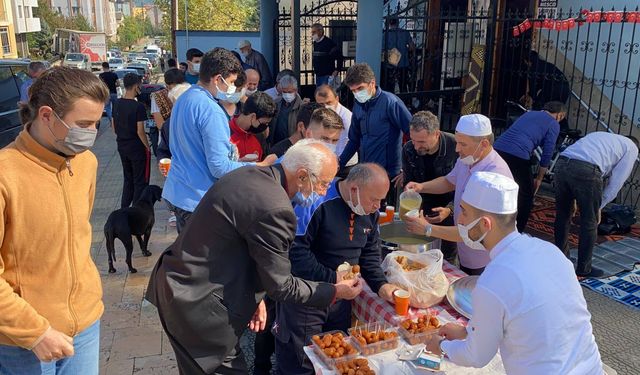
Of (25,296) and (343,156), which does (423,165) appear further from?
(25,296)

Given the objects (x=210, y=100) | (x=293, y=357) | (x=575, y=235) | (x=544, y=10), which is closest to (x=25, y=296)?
(x=293, y=357)

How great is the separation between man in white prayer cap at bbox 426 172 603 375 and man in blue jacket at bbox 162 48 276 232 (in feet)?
6.46

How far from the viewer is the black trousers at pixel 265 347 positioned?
133 inches

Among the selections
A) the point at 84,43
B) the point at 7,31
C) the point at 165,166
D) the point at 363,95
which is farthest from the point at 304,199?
the point at 84,43

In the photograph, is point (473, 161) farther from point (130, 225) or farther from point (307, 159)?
point (130, 225)

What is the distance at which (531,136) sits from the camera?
5164 mm

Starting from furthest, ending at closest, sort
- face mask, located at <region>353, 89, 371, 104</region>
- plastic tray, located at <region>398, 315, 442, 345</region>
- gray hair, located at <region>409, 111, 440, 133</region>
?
1. face mask, located at <region>353, 89, 371, 104</region>
2. gray hair, located at <region>409, 111, 440, 133</region>
3. plastic tray, located at <region>398, 315, 442, 345</region>

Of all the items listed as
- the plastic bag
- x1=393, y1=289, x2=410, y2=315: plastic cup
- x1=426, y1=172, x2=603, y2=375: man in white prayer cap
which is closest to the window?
the plastic bag

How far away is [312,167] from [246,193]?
13.1 inches

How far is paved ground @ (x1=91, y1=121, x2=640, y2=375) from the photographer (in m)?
3.66

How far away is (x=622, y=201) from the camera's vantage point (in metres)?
7.14

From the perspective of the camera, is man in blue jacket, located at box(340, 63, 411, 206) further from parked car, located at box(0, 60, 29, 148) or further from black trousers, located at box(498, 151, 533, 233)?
parked car, located at box(0, 60, 29, 148)

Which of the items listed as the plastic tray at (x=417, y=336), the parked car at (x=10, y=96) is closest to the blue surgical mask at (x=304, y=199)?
the plastic tray at (x=417, y=336)

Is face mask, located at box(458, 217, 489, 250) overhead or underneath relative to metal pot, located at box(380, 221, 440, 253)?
overhead
